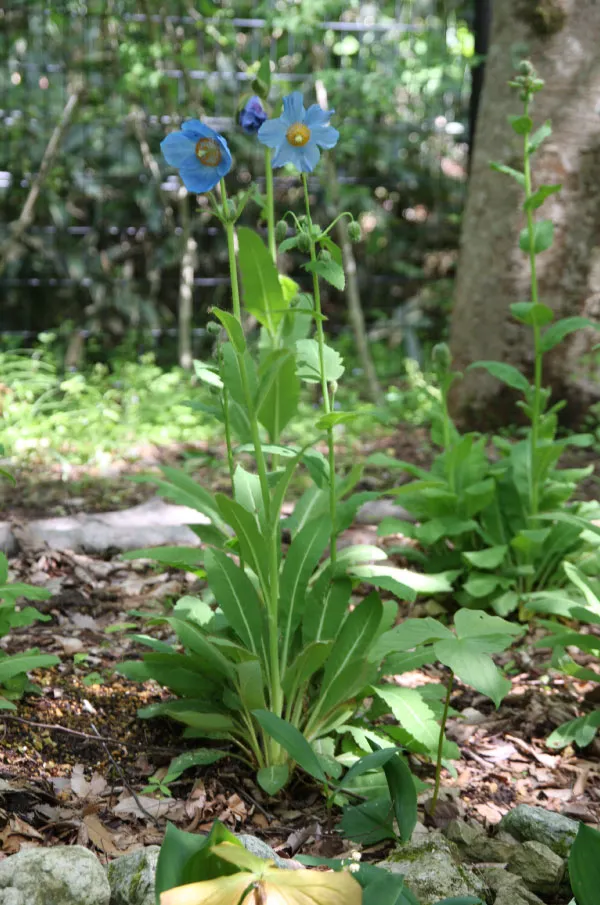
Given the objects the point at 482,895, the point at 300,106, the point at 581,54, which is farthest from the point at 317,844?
the point at 581,54

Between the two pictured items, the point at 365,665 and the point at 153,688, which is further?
the point at 153,688

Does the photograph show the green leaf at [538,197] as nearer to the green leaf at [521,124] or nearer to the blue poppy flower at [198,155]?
the green leaf at [521,124]

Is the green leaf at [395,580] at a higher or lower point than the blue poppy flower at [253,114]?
lower

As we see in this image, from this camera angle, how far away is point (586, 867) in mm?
1408

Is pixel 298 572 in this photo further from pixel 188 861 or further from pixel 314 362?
pixel 188 861

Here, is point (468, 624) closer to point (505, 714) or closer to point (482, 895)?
point (482, 895)

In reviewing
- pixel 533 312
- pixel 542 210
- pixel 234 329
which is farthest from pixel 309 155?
pixel 542 210

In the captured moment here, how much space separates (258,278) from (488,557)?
1.42 m

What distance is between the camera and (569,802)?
2.14m

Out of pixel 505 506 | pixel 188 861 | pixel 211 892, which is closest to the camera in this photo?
pixel 211 892

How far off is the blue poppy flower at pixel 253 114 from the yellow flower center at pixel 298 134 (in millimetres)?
266

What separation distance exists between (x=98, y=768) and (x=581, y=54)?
416cm

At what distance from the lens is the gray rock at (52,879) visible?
1.44 meters

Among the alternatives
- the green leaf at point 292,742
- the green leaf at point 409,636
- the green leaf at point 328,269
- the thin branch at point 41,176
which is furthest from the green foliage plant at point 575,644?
the thin branch at point 41,176
